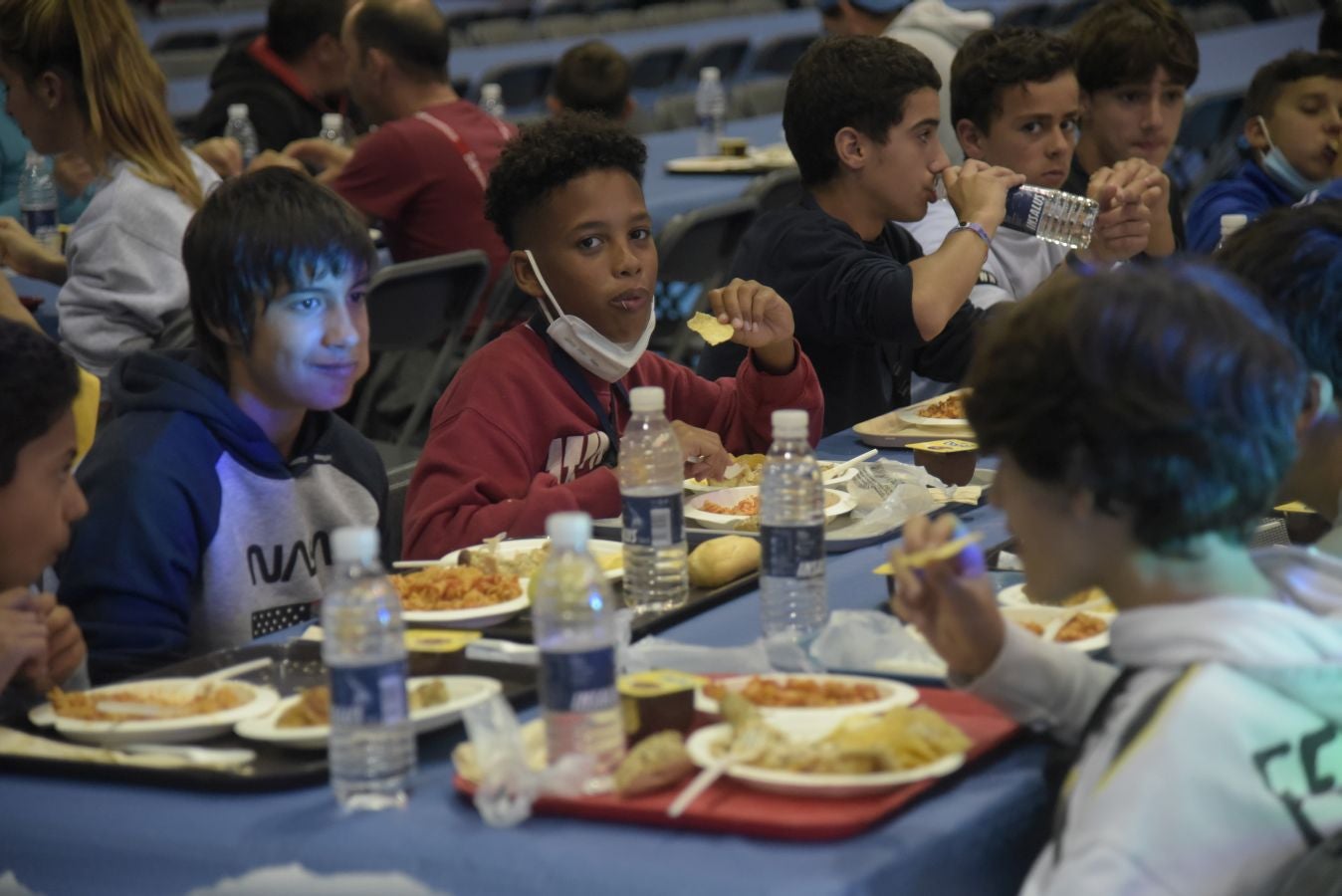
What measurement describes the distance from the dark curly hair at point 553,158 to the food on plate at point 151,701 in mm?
1297

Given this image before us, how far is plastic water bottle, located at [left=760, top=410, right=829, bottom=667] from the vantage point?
2.12 metres

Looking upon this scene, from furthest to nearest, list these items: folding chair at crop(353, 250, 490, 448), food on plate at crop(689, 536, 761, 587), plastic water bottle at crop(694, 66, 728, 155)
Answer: plastic water bottle at crop(694, 66, 728, 155), folding chair at crop(353, 250, 490, 448), food on plate at crop(689, 536, 761, 587)

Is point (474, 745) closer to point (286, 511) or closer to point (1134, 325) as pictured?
point (1134, 325)

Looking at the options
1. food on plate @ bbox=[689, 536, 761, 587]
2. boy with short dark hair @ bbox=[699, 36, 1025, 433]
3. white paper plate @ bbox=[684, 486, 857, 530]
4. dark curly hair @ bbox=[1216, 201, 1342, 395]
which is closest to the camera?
dark curly hair @ bbox=[1216, 201, 1342, 395]

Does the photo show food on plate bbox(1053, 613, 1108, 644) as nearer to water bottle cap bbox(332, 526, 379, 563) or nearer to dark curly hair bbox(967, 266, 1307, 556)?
dark curly hair bbox(967, 266, 1307, 556)

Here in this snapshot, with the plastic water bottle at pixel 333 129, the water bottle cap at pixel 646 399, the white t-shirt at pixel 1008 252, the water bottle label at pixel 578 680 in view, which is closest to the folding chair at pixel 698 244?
the white t-shirt at pixel 1008 252

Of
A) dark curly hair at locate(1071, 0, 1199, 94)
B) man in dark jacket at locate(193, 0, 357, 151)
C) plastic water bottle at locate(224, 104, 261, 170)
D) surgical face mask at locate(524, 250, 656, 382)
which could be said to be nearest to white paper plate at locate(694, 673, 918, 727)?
surgical face mask at locate(524, 250, 656, 382)

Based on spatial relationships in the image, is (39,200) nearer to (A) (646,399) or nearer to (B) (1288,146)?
(A) (646,399)

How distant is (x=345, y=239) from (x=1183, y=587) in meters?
1.36

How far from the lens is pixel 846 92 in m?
3.76

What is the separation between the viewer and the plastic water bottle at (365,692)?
1626 millimetres

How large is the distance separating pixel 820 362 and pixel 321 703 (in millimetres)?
2172

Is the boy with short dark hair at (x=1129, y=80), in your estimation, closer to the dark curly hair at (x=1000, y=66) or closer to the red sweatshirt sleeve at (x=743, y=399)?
the dark curly hair at (x=1000, y=66)

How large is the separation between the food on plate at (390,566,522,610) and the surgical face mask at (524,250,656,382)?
2.38ft
